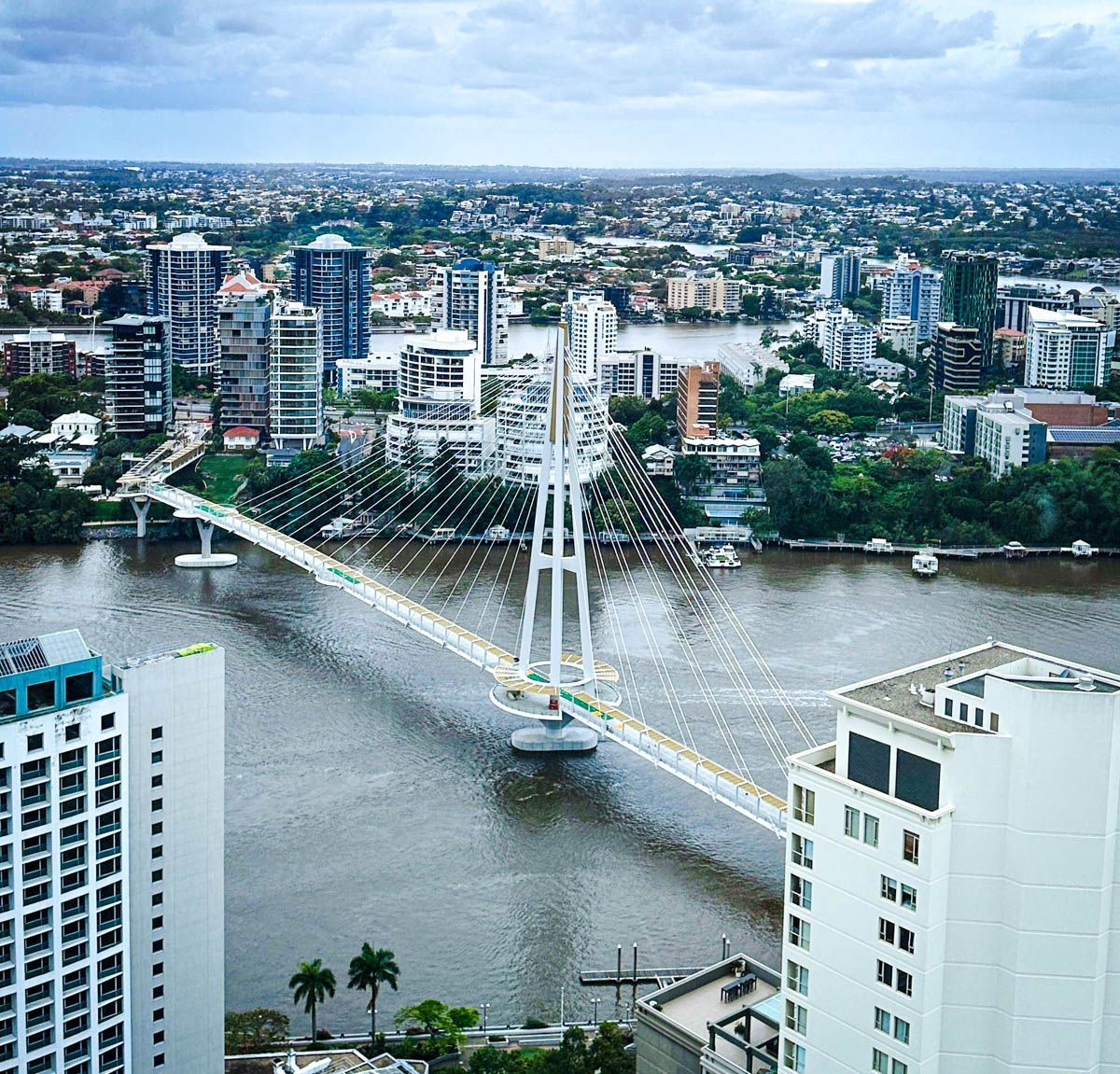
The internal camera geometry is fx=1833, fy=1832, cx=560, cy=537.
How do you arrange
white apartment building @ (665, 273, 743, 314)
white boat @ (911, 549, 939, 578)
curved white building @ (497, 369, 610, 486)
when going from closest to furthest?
white boat @ (911, 549, 939, 578)
curved white building @ (497, 369, 610, 486)
white apartment building @ (665, 273, 743, 314)

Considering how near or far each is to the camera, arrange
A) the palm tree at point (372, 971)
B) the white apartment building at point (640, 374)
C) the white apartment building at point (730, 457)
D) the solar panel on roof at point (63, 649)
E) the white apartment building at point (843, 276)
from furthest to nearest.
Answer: the white apartment building at point (843, 276) < the white apartment building at point (640, 374) < the white apartment building at point (730, 457) < the palm tree at point (372, 971) < the solar panel on roof at point (63, 649)

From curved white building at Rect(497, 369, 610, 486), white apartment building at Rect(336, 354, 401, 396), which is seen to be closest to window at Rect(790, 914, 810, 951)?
curved white building at Rect(497, 369, 610, 486)

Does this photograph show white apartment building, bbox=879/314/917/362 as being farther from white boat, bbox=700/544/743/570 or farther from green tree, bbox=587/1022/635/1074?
green tree, bbox=587/1022/635/1074

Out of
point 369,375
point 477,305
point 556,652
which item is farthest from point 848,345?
point 556,652

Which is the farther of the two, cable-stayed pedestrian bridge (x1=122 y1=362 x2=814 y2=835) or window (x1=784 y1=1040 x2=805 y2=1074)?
cable-stayed pedestrian bridge (x1=122 y1=362 x2=814 y2=835)

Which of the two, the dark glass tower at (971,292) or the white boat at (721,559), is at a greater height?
the dark glass tower at (971,292)

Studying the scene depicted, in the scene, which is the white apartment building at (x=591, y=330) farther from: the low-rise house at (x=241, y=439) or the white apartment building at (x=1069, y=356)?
the low-rise house at (x=241, y=439)

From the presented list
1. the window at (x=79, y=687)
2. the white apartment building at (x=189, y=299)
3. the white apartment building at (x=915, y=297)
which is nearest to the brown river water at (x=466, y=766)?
the window at (x=79, y=687)
